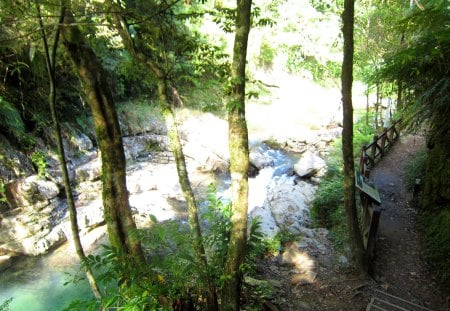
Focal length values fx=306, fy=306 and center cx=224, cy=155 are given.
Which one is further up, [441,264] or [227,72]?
[227,72]

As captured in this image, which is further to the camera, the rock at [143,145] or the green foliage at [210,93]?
the rock at [143,145]

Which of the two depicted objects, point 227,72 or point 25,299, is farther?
point 25,299

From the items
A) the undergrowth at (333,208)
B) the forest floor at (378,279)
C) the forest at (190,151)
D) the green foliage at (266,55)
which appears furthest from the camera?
the green foliage at (266,55)

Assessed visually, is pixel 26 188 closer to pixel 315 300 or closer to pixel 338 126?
pixel 315 300

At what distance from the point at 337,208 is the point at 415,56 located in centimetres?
429

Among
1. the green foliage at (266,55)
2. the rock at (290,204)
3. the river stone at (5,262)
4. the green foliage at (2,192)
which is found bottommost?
the river stone at (5,262)

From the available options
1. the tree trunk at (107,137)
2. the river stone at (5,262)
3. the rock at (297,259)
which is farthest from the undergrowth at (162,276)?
the river stone at (5,262)

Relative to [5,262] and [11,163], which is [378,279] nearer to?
[5,262]

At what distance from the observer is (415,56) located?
5.58m

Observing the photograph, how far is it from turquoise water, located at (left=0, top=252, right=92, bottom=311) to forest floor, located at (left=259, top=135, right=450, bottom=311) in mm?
4424

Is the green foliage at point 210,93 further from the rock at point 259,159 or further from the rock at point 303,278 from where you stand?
the rock at point 259,159

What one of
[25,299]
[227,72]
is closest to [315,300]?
[227,72]

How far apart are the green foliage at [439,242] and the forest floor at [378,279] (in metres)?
0.17

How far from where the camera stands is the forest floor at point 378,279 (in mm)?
5074
